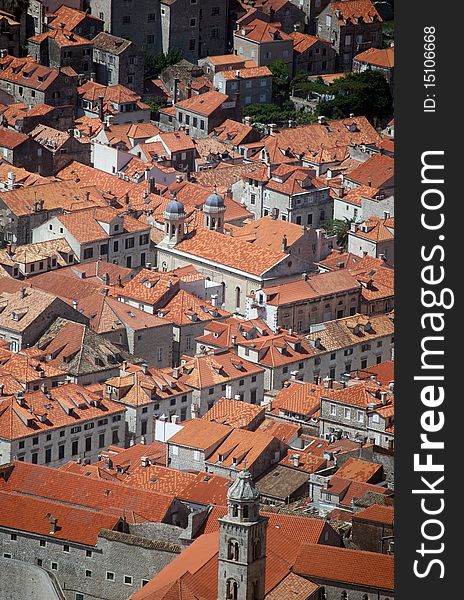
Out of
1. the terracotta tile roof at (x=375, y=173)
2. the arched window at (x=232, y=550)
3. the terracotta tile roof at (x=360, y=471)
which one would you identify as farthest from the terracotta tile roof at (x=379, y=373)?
the arched window at (x=232, y=550)

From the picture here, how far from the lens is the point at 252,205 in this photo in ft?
471

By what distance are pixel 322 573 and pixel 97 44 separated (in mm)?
85378

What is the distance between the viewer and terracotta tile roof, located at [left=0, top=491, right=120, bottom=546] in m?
88.4

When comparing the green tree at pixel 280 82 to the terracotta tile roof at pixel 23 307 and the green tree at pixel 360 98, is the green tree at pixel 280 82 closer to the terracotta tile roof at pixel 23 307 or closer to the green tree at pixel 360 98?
the green tree at pixel 360 98

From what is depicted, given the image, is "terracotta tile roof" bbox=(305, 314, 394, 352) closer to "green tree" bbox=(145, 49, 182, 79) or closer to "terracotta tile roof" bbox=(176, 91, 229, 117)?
"terracotta tile roof" bbox=(176, 91, 229, 117)

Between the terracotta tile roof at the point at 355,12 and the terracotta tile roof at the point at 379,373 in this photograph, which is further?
the terracotta tile roof at the point at 355,12

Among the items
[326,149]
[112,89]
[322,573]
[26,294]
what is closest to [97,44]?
[112,89]

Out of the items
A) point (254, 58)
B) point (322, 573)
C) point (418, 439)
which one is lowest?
point (254, 58)

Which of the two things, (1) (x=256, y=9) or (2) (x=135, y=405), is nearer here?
(2) (x=135, y=405)

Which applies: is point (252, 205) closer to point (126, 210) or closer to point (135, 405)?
point (126, 210)

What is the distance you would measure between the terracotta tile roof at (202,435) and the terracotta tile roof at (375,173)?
42.5 meters

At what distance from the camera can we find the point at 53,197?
448 feet

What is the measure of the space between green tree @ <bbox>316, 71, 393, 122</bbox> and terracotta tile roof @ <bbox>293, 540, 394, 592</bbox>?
270 feet

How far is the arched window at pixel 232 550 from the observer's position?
77.9 metres
